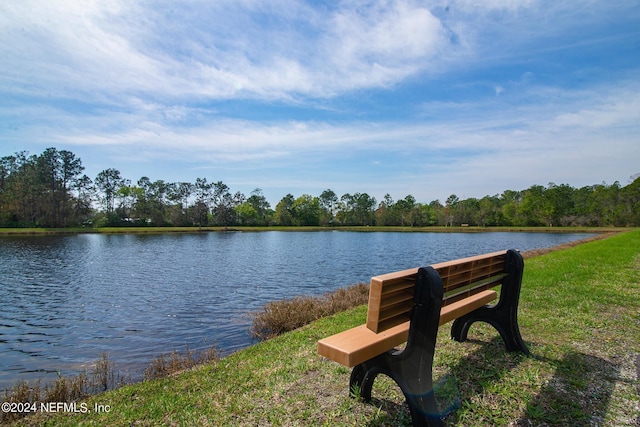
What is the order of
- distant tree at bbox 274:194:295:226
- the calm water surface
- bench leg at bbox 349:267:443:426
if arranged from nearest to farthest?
bench leg at bbox 349:267:443:426 < the calm water surface < distant tree at bbox 274:194:295:226

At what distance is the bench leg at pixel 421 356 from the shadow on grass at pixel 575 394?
1.01 metres

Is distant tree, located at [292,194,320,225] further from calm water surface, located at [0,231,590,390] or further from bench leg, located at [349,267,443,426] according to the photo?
bench leg, located at [349,267,443,426]

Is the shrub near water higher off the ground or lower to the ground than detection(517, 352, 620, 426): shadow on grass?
lower

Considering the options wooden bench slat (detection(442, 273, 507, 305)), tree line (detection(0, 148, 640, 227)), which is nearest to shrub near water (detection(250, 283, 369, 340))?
wooden bench slat (detection(442, 273, 507, 305))

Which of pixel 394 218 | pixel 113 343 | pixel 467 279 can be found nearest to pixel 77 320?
pixel 113 343

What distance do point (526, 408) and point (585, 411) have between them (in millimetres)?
530

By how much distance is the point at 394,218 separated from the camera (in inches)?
4818

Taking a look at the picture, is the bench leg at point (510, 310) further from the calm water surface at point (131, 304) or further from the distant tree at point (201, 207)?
the distant tree at point (201, 207)

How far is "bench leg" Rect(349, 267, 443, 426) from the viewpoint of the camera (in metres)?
2.95

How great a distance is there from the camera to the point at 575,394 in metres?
3.68

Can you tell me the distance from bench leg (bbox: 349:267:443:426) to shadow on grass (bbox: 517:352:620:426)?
101 cm

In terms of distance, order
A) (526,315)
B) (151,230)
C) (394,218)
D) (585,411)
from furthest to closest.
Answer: (394,218) → (151,230) → (526,315) → (585,411)

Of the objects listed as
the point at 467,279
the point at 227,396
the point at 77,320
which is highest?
the point at 467,279

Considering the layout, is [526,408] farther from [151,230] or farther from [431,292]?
[151,230]
